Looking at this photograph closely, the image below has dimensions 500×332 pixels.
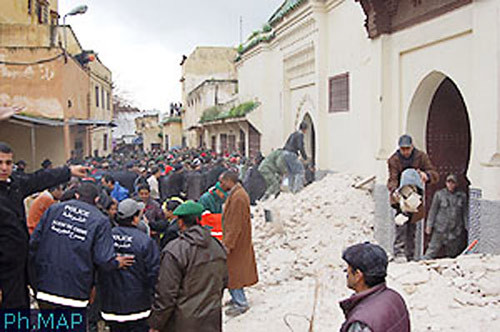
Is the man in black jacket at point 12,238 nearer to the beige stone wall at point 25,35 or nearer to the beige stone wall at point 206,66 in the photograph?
the beige stone wall at point 25,35

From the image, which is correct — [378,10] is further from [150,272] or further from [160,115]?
[160,115]

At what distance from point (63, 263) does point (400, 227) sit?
458 centimetres

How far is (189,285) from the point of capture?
13.6ft

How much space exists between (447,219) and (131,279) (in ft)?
16.5

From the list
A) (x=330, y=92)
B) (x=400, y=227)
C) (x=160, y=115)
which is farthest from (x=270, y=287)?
(x=160, y=115)

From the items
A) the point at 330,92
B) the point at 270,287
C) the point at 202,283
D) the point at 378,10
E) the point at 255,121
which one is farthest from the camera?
the point at 255,121

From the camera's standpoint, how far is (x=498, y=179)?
19.4ft

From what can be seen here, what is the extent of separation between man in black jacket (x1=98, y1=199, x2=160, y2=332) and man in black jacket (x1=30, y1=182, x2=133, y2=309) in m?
0.19

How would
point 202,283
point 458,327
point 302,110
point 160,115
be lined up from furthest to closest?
point 160,115 → point 302,110 → point 458,327 → point 202,283

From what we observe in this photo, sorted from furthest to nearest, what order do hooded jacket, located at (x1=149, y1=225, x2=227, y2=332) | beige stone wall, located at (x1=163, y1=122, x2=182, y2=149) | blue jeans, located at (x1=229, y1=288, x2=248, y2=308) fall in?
beige stone wall, located at (x1=163, y1=122, x2=182, y2=149) < blue jeans, located at (x1=229, y1=288, x2=248, y2=308) < hooded jacket, located at (x1=149, y1=225, x2=227, y2=332)

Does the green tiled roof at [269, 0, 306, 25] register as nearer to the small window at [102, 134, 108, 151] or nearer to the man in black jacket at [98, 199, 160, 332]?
the man in black jacket at [98, 199, 160, 332]

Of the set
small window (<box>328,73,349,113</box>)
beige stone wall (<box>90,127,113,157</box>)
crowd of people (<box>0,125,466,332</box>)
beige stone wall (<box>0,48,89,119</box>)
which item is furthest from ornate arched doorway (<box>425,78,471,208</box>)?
beige stone wall (<box>90,127,113,157</box>)

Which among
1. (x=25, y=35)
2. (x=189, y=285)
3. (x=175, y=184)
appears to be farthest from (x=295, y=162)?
(x=25, y=35)

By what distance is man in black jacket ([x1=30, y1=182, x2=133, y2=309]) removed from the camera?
4242 millimetres
